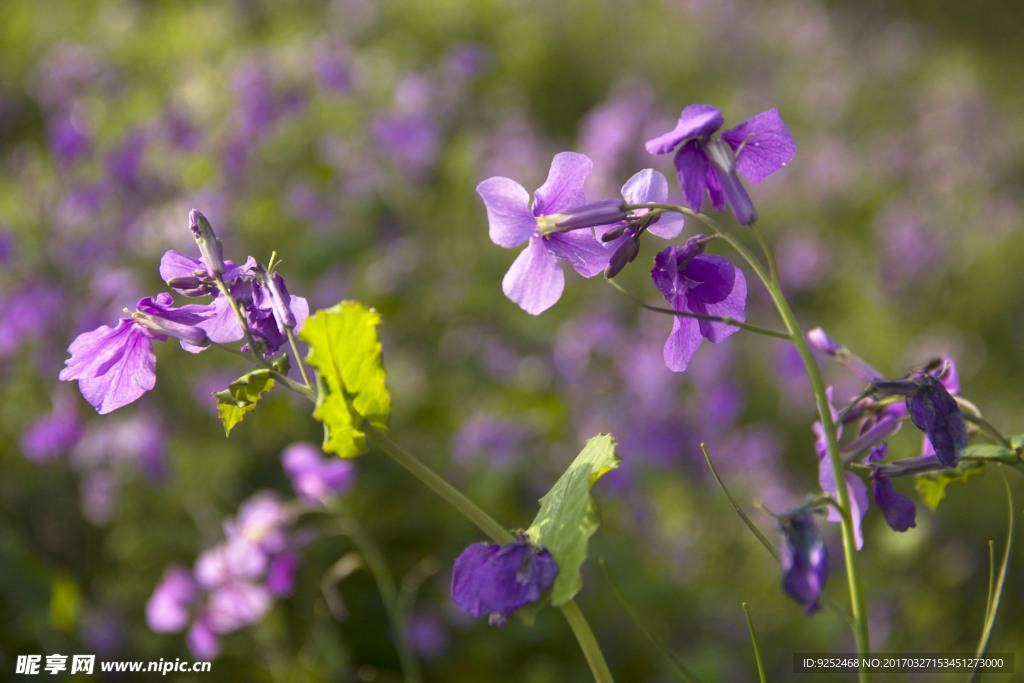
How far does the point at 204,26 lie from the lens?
260 inches

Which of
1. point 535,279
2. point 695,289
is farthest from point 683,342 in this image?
point 535,279

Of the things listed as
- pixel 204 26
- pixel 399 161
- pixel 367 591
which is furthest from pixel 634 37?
pixel 367 591

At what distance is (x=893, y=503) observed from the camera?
2.36ft

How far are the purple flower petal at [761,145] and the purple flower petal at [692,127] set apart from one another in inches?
1.7

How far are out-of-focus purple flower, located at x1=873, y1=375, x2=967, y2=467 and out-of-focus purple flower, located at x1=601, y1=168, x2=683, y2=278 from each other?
0.26 metres

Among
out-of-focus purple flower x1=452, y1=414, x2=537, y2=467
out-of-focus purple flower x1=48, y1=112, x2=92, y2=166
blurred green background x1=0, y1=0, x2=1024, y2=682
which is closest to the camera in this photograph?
blurred green background x1=0, y1=0, x2=1024, y2=682

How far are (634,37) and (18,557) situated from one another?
7706 millimetres

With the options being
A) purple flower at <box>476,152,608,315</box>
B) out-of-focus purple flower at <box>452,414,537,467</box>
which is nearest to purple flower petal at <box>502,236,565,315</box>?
purple flower at <box>476,152,608,315</box>

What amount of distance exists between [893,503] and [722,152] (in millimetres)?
388

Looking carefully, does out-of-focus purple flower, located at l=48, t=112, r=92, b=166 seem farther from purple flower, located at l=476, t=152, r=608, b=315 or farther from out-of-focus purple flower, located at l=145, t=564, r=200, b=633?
purple flower, located at l=476, t=152, r=608, b=315

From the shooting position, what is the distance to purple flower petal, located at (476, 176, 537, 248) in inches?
28.5

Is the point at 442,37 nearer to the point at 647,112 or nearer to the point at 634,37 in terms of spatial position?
the point at 634,37

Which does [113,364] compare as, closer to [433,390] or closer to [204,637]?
[204,637]

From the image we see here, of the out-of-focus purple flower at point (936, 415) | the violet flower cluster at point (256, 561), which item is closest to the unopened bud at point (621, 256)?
the out-of-focus purple flower at point (936, 415)
